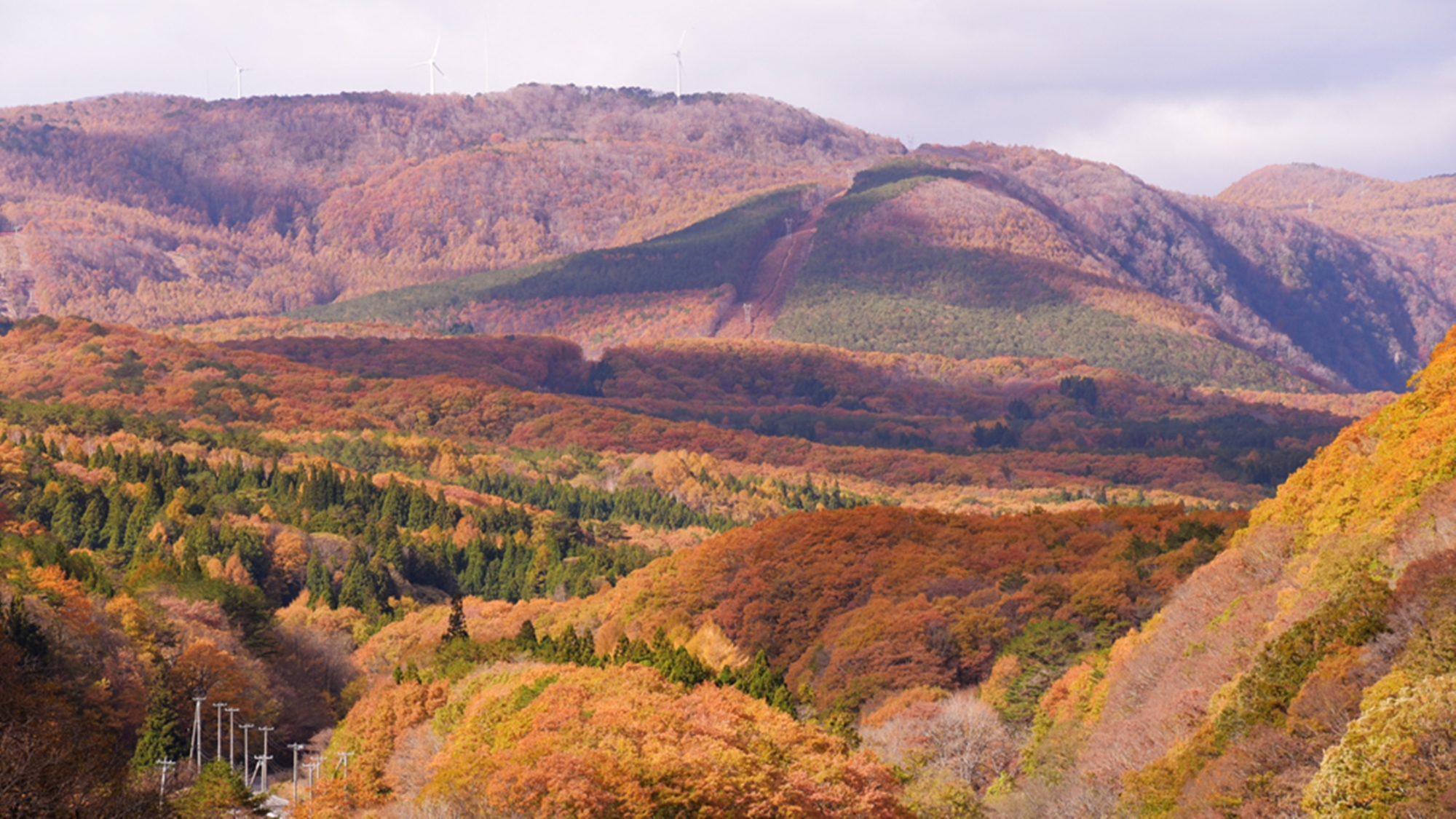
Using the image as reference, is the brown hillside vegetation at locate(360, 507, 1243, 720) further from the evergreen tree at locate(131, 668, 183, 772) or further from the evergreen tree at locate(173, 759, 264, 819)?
the evergreen tree at locate(173, 759, 264, 819)

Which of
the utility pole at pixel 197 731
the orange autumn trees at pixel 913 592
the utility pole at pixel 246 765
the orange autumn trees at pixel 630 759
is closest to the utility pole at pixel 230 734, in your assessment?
the utility pole at pixel 246 765

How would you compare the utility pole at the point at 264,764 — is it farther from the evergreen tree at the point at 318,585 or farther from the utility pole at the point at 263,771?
the evergreen tree at the point at 318,585

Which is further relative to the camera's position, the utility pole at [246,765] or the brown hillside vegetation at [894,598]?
the brown hillside vegetation at [894,598]

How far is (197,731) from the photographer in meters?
97.8

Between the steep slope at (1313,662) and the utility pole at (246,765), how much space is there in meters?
46.5

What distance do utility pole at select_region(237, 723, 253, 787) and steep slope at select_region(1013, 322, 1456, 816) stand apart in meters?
46.5

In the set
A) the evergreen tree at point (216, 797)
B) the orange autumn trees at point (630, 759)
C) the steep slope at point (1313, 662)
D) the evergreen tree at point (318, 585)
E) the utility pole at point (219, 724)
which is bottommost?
the evergreen tree at point (318, 585)

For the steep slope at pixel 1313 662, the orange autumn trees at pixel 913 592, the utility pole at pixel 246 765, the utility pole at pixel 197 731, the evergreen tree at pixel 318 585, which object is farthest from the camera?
the evergreen tree at pixel 318 585

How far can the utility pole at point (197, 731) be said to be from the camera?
97.8 metres

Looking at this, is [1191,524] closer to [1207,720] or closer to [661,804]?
[1207,720]

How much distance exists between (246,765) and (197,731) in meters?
6.54

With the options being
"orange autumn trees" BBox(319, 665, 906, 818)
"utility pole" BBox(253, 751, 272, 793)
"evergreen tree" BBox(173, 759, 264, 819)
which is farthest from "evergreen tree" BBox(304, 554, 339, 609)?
"evergreen tree" BBox(173, 759, 264, 819)

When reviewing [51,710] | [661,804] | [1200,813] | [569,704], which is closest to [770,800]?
[661,804]

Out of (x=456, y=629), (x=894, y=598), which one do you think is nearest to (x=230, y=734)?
(x=456, y=629)
